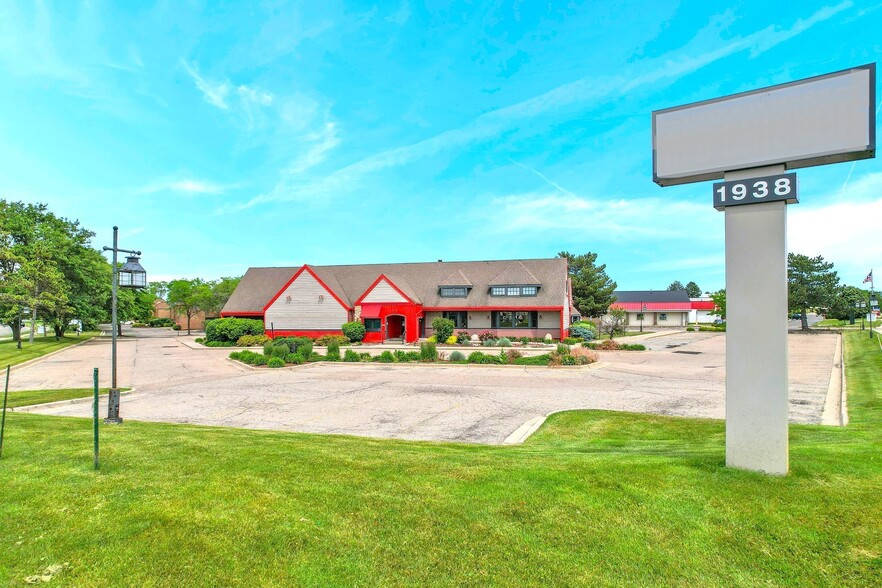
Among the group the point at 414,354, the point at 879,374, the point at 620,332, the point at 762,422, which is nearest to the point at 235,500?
the point at 762,422

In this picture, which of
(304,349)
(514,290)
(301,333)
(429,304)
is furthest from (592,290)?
(304,349)

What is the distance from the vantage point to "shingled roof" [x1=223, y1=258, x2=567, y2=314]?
40.0 m

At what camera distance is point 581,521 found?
13.7 ft

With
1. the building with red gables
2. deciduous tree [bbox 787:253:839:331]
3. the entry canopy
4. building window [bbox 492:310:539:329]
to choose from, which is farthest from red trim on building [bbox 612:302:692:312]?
the entry canopy

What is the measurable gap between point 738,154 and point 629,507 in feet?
13.7

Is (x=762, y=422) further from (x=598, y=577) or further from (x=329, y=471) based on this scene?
(x=329, y=471)

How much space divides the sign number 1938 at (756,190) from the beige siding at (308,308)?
36.7 m

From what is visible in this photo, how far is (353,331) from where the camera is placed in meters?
38.0

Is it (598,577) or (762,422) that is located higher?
(762,422)

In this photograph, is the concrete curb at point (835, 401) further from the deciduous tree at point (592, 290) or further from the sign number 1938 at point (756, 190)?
the deciduous tree at point (592, 290)

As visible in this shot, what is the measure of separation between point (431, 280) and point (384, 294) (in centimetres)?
600

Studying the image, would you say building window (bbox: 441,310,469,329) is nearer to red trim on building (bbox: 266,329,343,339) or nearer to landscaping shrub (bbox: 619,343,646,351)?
red trim on building (bbox: 266,329,343,339)

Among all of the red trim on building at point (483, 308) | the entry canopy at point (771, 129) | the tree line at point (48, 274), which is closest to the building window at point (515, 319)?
the red trim on building at point (483, 308)

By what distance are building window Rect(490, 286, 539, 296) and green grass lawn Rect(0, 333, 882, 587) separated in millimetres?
33199
